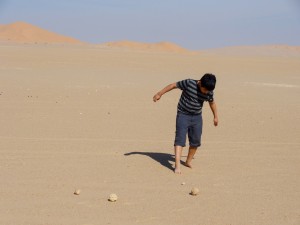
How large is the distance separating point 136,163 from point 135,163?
1 centimetres

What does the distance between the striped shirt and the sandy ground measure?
74 cm

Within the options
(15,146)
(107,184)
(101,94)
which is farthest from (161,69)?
(107,184)

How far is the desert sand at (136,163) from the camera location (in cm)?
466

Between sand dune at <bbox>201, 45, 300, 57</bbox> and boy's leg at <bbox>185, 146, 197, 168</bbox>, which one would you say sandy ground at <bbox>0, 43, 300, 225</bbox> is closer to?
boy's leg at <bbox>185, 146, 197, 168</bbox>

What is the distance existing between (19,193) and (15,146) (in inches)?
83.0

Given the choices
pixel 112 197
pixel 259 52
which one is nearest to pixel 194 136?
pixel 112 197

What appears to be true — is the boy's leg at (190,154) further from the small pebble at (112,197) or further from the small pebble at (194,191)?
the small pebble at (112,197)

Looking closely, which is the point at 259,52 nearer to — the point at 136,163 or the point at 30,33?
the point at 30,33

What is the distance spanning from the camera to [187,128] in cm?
627

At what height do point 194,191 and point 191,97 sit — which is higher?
point 191,97

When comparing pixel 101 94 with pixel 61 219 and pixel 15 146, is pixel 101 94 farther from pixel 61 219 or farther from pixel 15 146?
pixel 61 219

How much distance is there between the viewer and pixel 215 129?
922 cm

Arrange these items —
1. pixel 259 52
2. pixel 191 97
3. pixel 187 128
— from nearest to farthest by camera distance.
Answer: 1. pixel 191 97
2. pixel 187 128
3. pixel 259 52

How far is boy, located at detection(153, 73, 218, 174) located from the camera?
19.8 ft
